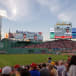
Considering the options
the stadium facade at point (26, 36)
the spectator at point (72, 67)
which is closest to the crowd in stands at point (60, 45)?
the stadium facade at point (26, 36)

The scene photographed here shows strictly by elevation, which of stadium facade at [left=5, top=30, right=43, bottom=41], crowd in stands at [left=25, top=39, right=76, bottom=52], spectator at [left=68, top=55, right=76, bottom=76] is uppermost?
stadium facade at [left=5, top=30, right=43, bottom=41]

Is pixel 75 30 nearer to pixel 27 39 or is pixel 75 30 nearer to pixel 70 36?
pixel 70 36

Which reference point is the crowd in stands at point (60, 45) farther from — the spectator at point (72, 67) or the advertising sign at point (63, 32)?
the spectator at point (72, 67)

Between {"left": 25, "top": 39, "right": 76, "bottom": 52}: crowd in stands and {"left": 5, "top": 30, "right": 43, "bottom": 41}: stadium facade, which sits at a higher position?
{"left": 5, "top": 30, "right": 43, "bottom": 41}: stadium facade

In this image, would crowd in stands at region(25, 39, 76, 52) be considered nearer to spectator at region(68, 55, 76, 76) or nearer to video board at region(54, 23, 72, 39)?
video board at region(54, 23, 72, 39)

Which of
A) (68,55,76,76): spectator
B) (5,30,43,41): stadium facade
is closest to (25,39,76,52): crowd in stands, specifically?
(5,30,43,41): stadium facade

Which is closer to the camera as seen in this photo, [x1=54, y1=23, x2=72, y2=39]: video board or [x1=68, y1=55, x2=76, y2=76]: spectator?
[x1=68, y1=55, x2=76, y2=76]: spectator

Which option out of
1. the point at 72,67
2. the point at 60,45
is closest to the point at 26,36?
the point at 60,45

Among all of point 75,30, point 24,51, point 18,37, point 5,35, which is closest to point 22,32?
point 18,37

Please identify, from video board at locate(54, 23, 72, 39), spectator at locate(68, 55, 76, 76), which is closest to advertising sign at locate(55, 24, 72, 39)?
video board at locate(54, 23, 72, 39)

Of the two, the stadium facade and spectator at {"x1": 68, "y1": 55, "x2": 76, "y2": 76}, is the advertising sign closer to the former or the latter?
the stadium facade

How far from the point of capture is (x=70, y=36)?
2154 inches

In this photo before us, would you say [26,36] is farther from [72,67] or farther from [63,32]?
[72,67]

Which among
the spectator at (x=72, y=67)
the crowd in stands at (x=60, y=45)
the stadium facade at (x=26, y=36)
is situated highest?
the stadium facade at (x=26, y=36)
